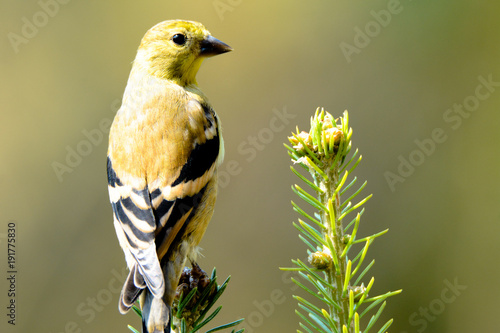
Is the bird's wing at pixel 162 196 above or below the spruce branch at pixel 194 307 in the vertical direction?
above

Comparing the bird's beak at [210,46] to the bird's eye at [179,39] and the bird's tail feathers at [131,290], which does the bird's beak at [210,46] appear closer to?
the bird's eye at [179,39]

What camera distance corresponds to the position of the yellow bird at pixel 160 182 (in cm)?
205

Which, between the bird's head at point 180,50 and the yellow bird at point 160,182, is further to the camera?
the bird's head at point 180,50

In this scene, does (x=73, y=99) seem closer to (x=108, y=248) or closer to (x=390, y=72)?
(x=108, y=248)

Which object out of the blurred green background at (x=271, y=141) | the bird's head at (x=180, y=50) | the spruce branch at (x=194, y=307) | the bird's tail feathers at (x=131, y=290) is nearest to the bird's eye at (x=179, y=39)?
the bird's head at (x=180, y=50)

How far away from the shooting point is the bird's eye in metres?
3.30

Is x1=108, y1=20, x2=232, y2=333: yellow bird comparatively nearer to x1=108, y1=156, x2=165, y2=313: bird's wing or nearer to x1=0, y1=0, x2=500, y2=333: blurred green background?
x1=108, y1=156, x2=165, y2=313: bird's wing

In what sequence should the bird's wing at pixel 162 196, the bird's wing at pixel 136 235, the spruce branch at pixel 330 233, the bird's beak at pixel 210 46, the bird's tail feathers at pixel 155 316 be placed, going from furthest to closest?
the bird's beak at pixel 210 46 → the bird's wing at pixel 162 196 → the bird's wing at pixel 136 235 → the bird's tail feathers at pixel 155 316 → the spruce branch at pixel 330 233

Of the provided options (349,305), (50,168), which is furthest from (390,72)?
(349,305)

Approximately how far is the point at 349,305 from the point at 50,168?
12.6ft

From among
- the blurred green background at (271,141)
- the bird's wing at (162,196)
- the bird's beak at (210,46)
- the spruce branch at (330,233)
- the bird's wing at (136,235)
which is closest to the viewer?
the spruce branch at (330,233)

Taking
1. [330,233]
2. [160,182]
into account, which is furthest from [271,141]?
[330,233]

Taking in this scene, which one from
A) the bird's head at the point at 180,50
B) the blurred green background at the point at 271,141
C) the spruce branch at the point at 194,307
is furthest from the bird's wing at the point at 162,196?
the blurred green background at the point at 271,141

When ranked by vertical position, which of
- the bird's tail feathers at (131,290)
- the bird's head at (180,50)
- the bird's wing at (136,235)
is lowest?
Answer: the bird's tail feathers at (131,290)
